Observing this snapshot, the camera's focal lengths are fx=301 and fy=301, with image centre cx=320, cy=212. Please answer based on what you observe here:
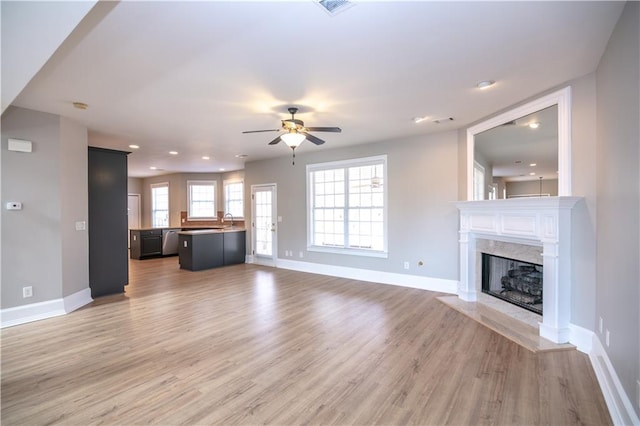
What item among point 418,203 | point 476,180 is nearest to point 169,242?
point 418,203

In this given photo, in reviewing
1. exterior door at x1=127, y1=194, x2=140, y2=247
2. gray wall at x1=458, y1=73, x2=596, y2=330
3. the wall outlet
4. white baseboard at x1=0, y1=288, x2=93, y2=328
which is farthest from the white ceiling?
exterior door at x1=127, y1=194, x2=140, y2=247

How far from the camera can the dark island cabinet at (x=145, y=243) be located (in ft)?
28.7

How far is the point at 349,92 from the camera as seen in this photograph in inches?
132

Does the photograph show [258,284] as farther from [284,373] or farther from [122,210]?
[284,373]

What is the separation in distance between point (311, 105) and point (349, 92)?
1.89 feet

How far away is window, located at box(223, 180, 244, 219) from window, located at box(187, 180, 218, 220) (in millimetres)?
497

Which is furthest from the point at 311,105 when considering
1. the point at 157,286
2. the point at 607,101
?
the point at 157,286

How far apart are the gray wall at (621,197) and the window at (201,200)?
958 cm

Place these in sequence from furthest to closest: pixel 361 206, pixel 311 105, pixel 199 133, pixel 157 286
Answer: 1. pixel 361 206
2. pixel 157 286
3. pixel 199 133
4. pixel 311 105

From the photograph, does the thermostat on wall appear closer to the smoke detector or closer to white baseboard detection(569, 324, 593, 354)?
the smoke detector

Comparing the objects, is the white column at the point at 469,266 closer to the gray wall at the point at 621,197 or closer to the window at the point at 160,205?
the gray wall at the point at 621,197

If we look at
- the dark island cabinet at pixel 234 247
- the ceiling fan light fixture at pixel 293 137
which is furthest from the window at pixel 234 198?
the ceiling fan light fixture at pixel 293 137

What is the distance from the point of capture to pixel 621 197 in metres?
2.14

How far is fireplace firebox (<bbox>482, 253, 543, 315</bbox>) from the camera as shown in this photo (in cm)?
381
